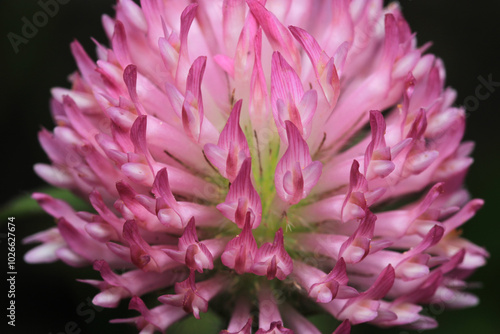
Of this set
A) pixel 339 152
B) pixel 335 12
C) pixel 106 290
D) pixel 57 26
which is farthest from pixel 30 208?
pixel 335 12

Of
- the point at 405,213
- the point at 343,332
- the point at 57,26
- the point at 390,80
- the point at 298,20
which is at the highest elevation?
the point at 57,26

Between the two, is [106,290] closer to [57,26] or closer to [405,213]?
[405,213]

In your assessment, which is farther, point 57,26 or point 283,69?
point 57,26

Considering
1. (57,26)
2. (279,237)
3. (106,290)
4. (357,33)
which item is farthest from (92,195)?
(57,26)

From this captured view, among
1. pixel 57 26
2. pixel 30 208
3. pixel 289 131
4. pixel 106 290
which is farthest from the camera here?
pixel 57 26

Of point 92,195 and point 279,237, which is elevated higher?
point 92,195

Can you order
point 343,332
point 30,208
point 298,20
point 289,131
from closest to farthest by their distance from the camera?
point 289,131, point 343,332, point 298,20, point 30,208

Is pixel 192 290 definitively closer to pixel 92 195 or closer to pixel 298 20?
pixel 92 195
